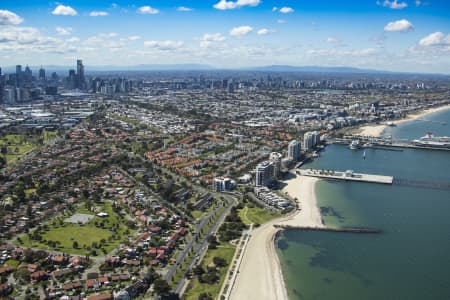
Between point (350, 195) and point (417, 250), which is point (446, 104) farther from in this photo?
point (417, 250)

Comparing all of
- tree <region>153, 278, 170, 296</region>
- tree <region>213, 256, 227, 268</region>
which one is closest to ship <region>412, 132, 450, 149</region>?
tree <region>213, 256, 227, 268</region>

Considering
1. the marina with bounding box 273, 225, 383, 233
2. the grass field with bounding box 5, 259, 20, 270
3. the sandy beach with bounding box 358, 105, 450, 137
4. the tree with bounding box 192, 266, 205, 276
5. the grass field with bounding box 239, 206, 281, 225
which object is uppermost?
the sandy beach with bounding box 358, 105, 450, 137

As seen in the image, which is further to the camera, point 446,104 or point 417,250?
point 446,104

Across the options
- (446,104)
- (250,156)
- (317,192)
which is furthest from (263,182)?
(446,104)

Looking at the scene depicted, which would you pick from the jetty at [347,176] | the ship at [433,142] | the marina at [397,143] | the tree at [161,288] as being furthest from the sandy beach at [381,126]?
the tree at [161,288]

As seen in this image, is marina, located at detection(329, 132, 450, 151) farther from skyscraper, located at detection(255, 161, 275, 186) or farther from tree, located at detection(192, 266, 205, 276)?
tree, located at detection(192, 266, 205, 276)

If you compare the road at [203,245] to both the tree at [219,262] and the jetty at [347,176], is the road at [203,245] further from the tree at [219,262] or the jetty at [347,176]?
the jetty at [347,176]

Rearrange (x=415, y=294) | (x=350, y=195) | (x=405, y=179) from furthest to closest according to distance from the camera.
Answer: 1. (x=405, y=179)
2. (x=350, y=195)
3. (x=415, y=294)
